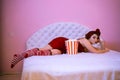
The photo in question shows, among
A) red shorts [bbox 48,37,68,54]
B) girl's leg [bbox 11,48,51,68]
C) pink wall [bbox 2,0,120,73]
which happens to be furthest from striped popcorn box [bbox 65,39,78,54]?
→ pink wall [bbox 2,0,120,73]

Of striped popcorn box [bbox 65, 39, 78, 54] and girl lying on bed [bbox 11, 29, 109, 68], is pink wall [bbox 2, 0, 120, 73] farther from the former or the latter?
striped popcorn box [bbox 65, 39, 78, 54]

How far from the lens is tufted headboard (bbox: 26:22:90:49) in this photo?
3299mm

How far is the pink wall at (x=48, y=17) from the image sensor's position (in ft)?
10.7

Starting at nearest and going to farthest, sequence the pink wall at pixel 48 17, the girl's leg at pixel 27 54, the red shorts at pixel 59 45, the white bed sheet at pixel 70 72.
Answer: the white bed sheet at pixel 70 72
the girl's leg at pixel 27 54
the red shorts at pixel 59 45
the pink wall at pixel 48 17

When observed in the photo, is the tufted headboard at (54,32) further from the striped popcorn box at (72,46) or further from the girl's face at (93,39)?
the striped popcorn box at (72,46)

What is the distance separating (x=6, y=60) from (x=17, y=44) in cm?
35

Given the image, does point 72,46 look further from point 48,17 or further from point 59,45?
point 48,17

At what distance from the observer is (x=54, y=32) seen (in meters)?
3.37

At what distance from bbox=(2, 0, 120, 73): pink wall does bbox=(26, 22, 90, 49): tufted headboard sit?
104 mm

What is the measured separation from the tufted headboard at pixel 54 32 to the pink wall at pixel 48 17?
4.1 inches

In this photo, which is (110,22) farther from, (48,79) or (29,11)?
(48,79)

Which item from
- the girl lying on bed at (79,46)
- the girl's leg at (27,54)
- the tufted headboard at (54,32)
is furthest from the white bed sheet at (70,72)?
the tufted headboard at (54,32)

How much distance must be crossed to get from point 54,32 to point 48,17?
31 centimetres

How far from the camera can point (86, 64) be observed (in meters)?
1.81
